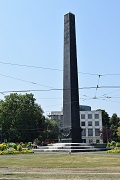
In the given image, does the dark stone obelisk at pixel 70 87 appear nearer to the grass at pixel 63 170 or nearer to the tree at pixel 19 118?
the grass at pixel 63 170

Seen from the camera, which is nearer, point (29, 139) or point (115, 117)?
point (29, 139)

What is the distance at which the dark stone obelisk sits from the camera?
33.1 meters

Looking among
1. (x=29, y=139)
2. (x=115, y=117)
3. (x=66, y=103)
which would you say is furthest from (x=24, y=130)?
(x=115, y=117)

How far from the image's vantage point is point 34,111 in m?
68.4

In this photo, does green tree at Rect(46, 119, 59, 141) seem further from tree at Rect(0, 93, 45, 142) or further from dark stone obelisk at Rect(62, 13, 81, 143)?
dark stone obelisk at Rect(62, 13, 81, 143)

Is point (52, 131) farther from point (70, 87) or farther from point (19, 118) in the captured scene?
point (70, 87)

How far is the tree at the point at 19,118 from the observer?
6475cm

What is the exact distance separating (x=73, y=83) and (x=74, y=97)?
5.41 ft

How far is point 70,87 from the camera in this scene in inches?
1300

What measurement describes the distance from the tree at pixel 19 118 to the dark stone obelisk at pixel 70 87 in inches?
1274

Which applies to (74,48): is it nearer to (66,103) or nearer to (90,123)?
(66,103)

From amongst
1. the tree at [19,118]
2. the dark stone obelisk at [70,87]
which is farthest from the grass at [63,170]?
the tree at [19,118]

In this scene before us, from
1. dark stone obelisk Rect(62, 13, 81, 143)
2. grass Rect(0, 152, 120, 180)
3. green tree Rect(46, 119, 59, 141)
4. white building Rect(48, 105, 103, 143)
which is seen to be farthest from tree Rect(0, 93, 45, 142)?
grass Rect(0, 152, 120, 180)

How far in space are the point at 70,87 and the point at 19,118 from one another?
112 ft
